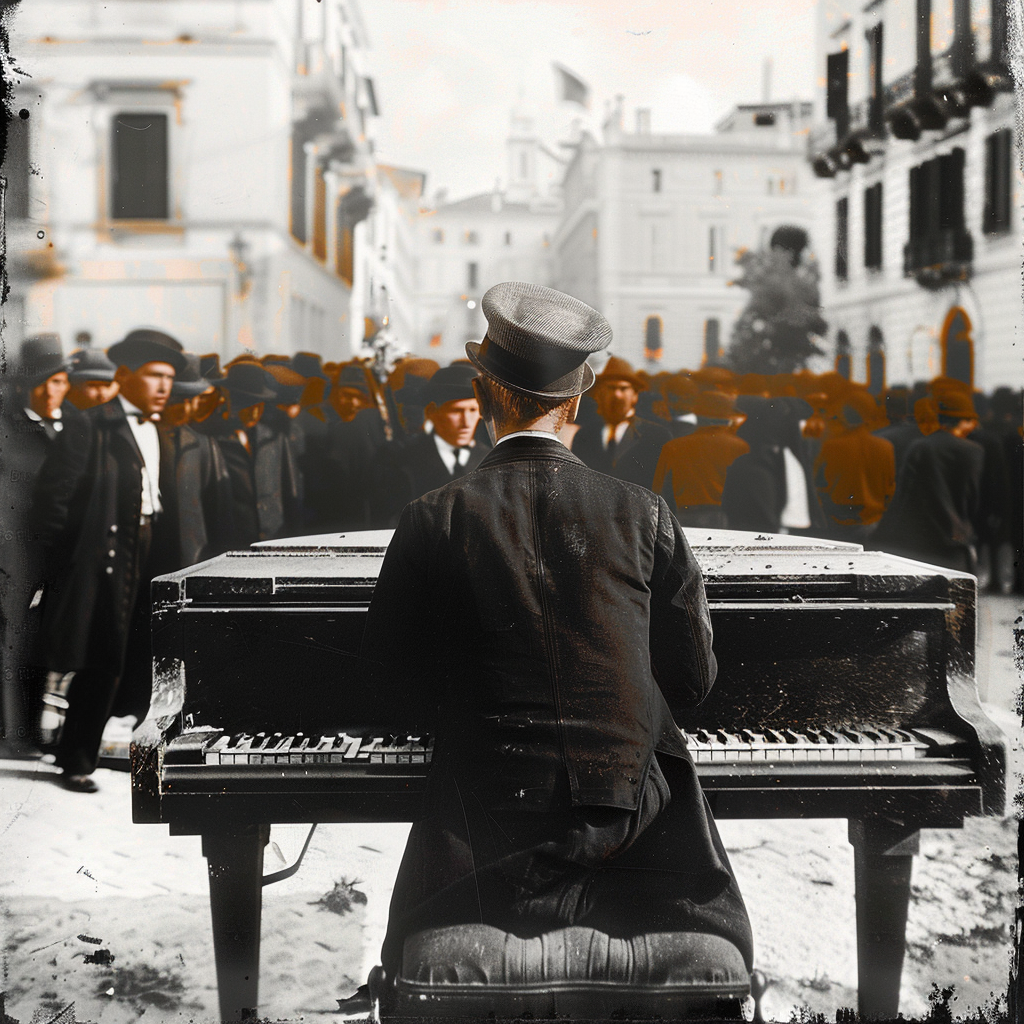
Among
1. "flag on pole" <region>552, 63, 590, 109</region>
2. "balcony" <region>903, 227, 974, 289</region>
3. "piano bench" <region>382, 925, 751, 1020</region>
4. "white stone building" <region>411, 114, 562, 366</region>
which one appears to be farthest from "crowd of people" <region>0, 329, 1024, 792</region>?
"piano bench" <region>382, 925, 751, 1020</region>

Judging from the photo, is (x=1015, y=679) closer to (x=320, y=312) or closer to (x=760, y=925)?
(x=760, y=925)

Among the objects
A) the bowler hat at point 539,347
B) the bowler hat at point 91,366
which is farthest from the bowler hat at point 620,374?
the bowler hat at point 91,366

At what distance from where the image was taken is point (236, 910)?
260 centimetres

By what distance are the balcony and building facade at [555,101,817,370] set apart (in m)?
0.33

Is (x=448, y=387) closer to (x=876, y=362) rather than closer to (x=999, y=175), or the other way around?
(x=876, y=362)

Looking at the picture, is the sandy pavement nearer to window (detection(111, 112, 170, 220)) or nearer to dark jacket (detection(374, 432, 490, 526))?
dark jacket (detection(374, 432, 490, 526))

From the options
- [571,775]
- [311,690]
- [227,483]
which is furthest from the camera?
[227,483]

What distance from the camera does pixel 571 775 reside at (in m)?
2.13

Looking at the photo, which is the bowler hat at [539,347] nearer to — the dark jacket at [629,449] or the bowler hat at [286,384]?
the dark jacket at [629,449]

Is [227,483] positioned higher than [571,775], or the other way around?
[227,483]

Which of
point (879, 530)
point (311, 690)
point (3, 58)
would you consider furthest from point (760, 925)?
point (3, 58)

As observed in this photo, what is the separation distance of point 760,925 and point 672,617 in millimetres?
1262

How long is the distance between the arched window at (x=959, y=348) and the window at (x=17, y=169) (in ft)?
9.77

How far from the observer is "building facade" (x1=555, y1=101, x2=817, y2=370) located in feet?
9.97
